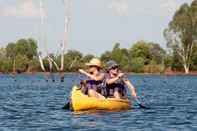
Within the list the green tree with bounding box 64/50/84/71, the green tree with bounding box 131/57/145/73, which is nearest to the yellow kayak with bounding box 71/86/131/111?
the green tree with bounding box 64/50/84/71

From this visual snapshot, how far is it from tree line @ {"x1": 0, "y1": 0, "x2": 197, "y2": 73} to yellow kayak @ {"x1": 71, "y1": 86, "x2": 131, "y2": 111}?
80.6 metres

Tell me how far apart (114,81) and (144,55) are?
128210 millimetres

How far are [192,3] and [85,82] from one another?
113m

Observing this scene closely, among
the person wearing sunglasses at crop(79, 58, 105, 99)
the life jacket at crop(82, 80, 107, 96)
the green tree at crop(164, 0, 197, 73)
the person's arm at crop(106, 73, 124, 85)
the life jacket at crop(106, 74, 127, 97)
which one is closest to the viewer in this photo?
the person wearing sunglasses at crop(79, 58, 105, 99)

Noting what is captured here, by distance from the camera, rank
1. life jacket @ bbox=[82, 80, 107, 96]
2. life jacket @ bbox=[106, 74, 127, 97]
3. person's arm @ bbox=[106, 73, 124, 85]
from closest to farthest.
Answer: life jacket @ bbox=[82, 80, 107, 96]
person's arm @ bbox=[106, 73, 124, 85]
life jacket @ bbox=[106, 74, 127, 97]

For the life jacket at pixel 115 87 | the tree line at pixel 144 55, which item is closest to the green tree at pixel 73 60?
the tree line at pixel 144 55

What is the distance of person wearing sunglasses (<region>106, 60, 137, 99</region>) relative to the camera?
3111 cm

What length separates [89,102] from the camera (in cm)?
3078

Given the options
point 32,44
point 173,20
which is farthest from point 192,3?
point 32,44

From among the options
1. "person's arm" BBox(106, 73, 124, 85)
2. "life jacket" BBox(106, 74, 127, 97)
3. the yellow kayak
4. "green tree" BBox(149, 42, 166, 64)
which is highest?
"green tree" BBox(149, 42, 166, 64)

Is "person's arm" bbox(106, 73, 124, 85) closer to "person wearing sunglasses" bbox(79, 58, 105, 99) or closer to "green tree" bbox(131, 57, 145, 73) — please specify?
"person wearing sunglasses" bbox(79, 58, 105, 99)

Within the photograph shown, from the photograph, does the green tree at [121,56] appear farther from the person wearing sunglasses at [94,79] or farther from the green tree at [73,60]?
the person wearing sunglasses at [94,79]

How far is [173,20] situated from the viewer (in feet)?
442

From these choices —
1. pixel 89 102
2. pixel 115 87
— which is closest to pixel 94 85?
pixel 89 102
